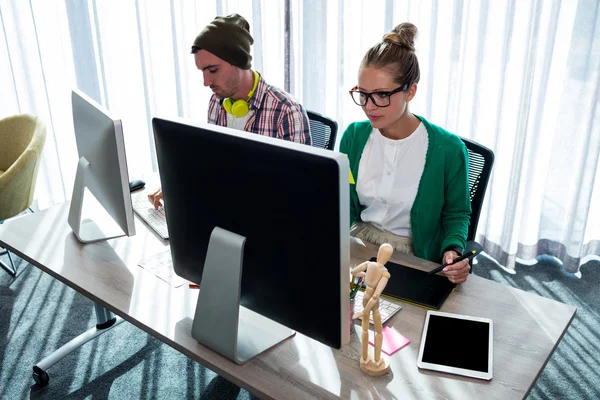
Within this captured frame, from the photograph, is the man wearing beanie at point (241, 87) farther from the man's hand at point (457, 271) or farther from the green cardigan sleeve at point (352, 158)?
the man's hand at point (457, 271)

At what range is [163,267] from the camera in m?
1.61

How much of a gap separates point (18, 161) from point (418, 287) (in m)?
2.01

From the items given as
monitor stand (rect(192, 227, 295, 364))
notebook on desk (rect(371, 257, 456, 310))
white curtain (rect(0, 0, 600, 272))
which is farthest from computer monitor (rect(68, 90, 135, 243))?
white curtain (rect(0, 0, 600, 272))

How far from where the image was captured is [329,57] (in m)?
3.08

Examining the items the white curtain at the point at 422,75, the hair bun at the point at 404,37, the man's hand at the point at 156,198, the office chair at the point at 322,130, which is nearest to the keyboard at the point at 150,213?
the man's hand at the point at 156,198

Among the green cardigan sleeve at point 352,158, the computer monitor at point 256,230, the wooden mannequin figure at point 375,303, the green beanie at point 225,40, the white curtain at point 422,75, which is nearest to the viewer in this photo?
the computer monitor at point 256,230

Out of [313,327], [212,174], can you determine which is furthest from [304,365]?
[212,174]

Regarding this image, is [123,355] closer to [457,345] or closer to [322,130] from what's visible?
[322,130]

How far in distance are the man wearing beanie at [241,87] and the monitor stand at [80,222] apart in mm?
202

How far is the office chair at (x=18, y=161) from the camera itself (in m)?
2.66

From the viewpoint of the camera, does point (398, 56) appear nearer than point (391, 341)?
No

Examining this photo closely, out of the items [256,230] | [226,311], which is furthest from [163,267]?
[256,230]

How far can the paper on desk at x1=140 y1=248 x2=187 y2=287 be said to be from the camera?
1.55 m

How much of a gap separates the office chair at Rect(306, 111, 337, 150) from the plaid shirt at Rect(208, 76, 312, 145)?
7 centimetres
